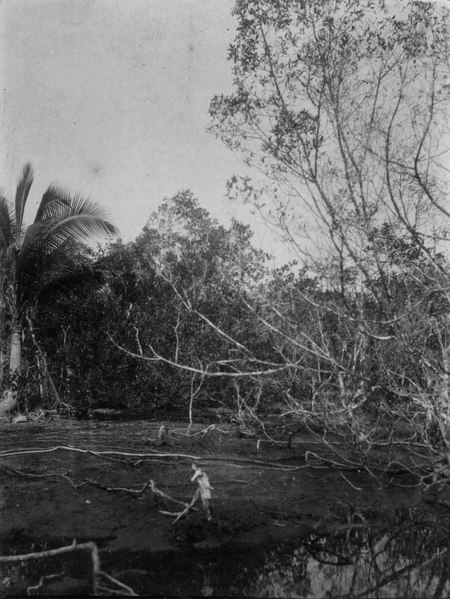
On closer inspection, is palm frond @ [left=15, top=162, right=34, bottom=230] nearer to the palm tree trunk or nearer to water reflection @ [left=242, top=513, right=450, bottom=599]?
the palm tree trunk

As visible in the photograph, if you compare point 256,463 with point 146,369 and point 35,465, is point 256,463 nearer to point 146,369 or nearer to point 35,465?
point 35,465

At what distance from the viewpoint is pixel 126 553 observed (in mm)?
4492

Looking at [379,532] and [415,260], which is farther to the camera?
[415,260]

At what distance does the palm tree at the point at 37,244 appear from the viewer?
10391mm

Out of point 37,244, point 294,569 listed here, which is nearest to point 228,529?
point 294,569

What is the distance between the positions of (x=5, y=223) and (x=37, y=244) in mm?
→ 668

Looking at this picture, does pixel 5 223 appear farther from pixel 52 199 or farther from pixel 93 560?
pixel 93 560

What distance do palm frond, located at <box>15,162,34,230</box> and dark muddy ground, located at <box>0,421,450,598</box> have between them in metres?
4.80

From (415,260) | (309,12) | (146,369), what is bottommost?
(146,369)

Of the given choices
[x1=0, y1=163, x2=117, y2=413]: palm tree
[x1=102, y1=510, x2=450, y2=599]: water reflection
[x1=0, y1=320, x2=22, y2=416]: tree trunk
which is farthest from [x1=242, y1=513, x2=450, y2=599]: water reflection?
[x1=0, y1=320, x2=22, y2=416]: tree trunk

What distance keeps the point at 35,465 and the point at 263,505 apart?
316cm

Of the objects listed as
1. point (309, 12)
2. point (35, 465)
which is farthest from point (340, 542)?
point (309, 12)

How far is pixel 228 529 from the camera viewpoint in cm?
504

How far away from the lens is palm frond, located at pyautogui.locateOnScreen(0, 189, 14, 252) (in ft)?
33.9
